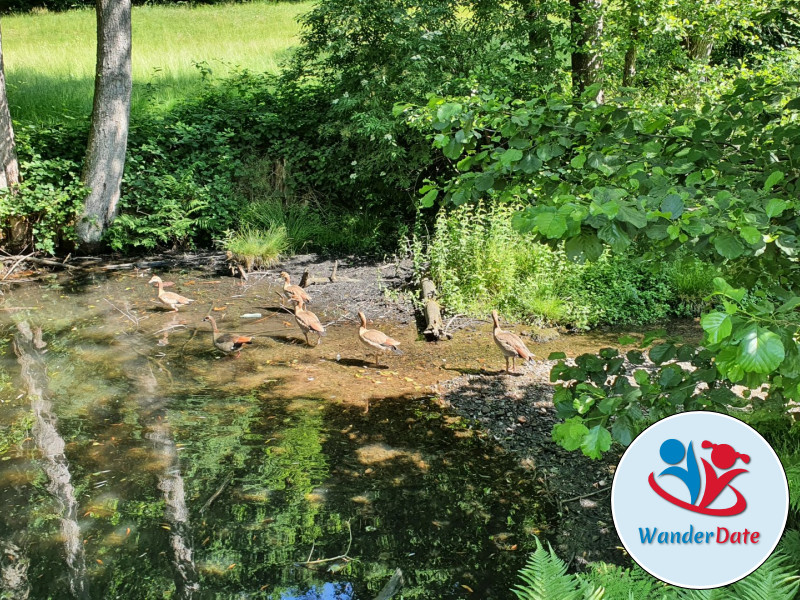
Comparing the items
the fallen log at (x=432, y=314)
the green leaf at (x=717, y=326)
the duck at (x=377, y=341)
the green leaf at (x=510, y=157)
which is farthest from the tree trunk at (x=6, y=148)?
the green leaf at (x=717, y=326)

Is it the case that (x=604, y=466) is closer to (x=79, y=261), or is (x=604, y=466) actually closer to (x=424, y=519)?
(x=424, y=519)

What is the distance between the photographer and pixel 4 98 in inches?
454

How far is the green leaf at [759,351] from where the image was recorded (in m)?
2.11

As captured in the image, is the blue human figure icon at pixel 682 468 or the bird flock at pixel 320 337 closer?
the blue human figure icon at pixel 682 468

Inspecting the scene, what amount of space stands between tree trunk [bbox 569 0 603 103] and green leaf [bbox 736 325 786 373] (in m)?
8.91

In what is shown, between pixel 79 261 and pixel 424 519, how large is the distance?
962 centimetres

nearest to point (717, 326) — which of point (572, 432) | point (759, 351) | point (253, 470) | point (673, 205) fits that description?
point (759, 351)

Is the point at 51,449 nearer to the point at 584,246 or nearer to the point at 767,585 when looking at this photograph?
the point at 584,246

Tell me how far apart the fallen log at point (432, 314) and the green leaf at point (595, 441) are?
5.75m

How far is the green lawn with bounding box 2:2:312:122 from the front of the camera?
1502cm

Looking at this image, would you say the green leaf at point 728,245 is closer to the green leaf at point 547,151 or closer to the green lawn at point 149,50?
the green leaf at point 547,151

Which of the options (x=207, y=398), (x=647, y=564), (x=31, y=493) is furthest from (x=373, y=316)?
(x=647, y=564)

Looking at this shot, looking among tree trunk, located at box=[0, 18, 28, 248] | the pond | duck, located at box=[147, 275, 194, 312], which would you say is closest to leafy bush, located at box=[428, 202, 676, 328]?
the pond

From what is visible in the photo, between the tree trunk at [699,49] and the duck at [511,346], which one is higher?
the tree trunk at [699,49]
